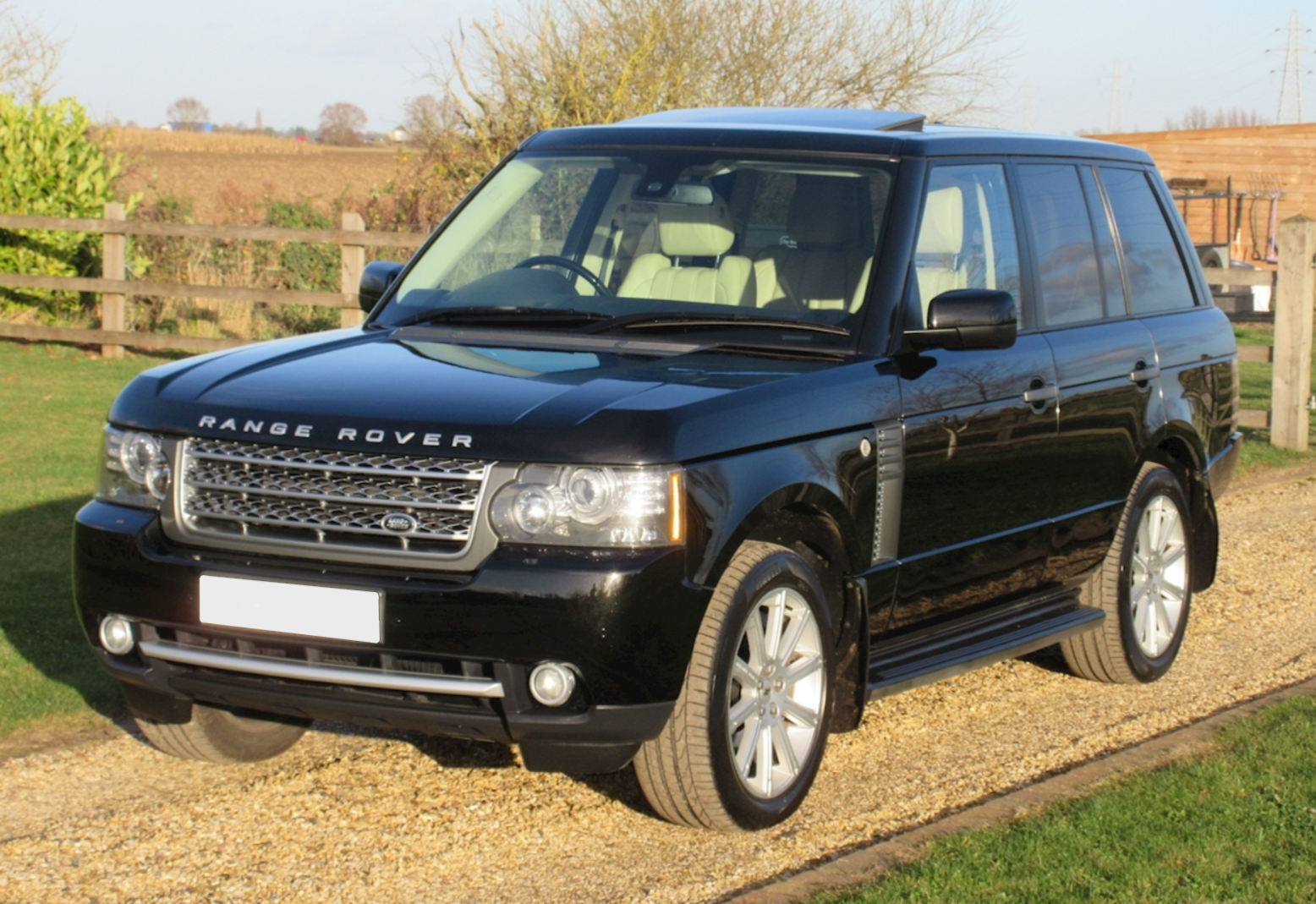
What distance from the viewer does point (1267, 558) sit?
29.8ft

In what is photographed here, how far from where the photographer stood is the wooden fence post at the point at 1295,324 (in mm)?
12953

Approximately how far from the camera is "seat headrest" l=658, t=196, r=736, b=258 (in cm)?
553

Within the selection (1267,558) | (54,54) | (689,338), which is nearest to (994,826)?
(689,338)

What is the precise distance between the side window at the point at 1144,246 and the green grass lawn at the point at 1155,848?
215 centimetres

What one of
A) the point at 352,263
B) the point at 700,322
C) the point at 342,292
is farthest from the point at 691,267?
the point at 342,292

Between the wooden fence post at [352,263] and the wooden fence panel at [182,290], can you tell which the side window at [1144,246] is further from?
the wooden fence post at [352,263]

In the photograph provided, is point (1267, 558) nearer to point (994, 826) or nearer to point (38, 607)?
point (994, 826)

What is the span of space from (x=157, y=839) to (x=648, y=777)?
53.9 inches

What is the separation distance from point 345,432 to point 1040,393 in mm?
2604

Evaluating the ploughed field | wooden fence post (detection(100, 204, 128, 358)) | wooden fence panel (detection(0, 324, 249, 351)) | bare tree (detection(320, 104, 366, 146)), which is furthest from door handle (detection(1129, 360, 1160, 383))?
A: bare tree (detection(320, 104, 366, 146))

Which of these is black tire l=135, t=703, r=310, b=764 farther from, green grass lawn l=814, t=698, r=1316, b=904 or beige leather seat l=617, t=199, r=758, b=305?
green grass lawn l=814, t=698, r=1316, b=904

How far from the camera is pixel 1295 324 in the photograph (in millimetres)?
13008

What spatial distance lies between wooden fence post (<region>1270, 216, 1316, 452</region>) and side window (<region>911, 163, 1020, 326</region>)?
7.82m

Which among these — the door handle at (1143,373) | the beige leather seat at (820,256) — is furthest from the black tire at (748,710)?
the door handle at (1143,373)
